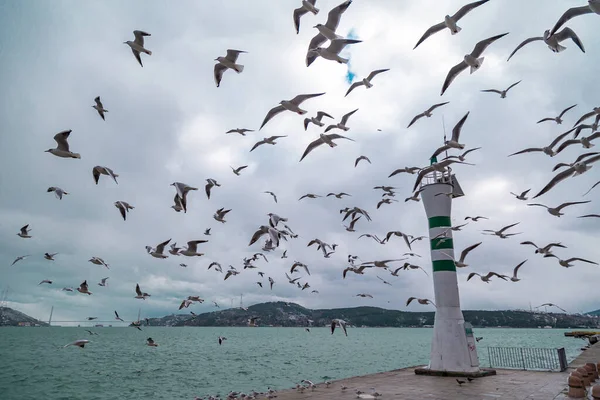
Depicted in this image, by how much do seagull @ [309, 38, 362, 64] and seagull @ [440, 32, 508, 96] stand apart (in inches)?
118

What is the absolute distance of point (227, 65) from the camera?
11.9 metres

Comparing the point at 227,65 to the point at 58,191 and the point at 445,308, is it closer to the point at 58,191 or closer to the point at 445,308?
A: the point at 58,191

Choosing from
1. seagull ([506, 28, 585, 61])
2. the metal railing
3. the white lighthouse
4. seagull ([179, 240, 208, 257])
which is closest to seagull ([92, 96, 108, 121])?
seagull ([179, 240, 208, 257])

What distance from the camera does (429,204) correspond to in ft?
71.8

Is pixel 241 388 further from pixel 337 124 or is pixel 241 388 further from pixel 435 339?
pixel 337 124

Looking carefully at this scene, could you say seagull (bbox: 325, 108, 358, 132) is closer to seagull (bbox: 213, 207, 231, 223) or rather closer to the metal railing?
seagull (bbox: 213, 207, 231, 223)

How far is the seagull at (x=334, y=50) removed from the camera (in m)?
10.2

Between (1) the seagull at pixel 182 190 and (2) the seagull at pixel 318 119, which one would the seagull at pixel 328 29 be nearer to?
(2) the seagull at pixel 318 119

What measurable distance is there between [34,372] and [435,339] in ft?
159

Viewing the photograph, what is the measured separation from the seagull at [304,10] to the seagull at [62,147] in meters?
6.92

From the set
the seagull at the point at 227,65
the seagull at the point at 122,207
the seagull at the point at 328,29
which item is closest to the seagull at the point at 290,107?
the seagull at the point at 328,29

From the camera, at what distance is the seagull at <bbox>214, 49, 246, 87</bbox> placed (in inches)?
451

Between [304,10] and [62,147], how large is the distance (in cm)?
787

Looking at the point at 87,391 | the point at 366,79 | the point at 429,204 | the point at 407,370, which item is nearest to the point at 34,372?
the point at 87,391
